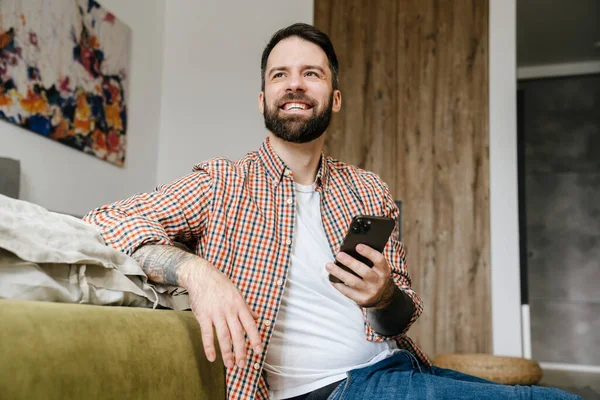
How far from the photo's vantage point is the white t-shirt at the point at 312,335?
1174mm

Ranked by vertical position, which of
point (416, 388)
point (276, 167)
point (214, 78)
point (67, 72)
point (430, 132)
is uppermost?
point (214, 78)

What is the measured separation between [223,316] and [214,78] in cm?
357

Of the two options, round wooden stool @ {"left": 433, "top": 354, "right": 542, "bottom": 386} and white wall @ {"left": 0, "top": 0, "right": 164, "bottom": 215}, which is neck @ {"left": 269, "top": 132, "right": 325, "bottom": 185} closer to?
white wall @ {"left": 0, "top": 0, "right": 164, "bottom": 215}

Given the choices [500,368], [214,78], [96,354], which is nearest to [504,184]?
[500,368]

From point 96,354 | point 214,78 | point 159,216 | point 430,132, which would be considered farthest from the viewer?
point 214,78

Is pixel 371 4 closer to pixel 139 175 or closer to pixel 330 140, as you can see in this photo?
pixel 330 140

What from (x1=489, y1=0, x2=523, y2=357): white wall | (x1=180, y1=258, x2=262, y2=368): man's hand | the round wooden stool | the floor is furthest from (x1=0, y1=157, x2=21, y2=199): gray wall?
the floor

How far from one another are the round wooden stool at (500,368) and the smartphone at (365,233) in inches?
91.9

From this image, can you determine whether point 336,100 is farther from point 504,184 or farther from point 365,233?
point 504,184

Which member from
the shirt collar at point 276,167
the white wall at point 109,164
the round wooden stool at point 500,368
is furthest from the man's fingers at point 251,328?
the round wooden stool at point 500,368

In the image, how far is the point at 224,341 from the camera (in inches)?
34.4

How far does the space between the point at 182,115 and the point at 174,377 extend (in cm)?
361

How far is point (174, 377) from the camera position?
0.82 meters

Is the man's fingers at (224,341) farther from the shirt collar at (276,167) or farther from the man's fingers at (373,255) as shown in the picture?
the shirt collar at (276,167)
